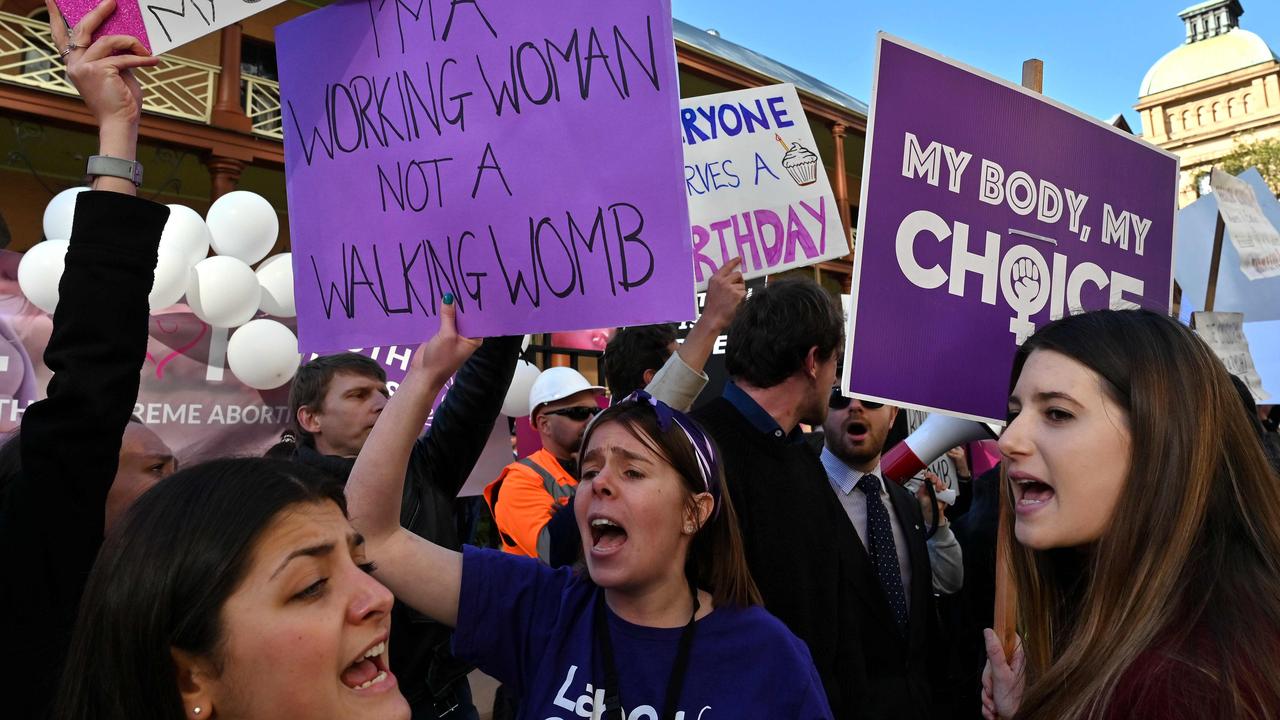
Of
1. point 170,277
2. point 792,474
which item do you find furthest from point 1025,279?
point 170,277

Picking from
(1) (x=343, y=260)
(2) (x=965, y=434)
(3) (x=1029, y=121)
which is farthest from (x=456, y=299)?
(2) (x=965, y=434)

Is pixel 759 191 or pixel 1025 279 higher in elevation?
pixel 759 191

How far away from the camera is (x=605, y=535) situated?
6.57 ft

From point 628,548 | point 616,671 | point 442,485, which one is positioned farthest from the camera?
point 442,485

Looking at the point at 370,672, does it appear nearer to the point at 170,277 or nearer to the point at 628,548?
the point at 628,548

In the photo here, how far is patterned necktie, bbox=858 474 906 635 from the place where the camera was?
268 centimetres

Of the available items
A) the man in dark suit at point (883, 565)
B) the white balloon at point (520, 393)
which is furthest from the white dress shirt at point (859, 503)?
the white balloon at point (520, 393)

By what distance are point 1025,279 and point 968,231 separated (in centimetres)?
22

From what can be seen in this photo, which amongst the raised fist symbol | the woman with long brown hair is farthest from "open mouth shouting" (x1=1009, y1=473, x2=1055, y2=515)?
the raised fist symbol

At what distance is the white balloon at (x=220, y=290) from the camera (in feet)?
20.2

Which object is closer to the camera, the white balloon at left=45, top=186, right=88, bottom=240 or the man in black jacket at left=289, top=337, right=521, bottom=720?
the man in black jacket at left=289, top=337, right=521, bottom=720

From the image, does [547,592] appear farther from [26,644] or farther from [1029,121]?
[1029,121]

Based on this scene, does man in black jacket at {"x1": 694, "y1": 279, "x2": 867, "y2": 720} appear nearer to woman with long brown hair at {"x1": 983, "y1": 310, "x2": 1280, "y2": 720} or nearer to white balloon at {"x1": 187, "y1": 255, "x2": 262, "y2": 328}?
woman with long brown hair at {"x1": 983, "y1": 310, "x2": 1280, "y2": 720}

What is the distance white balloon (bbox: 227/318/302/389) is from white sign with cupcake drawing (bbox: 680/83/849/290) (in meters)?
3.33
